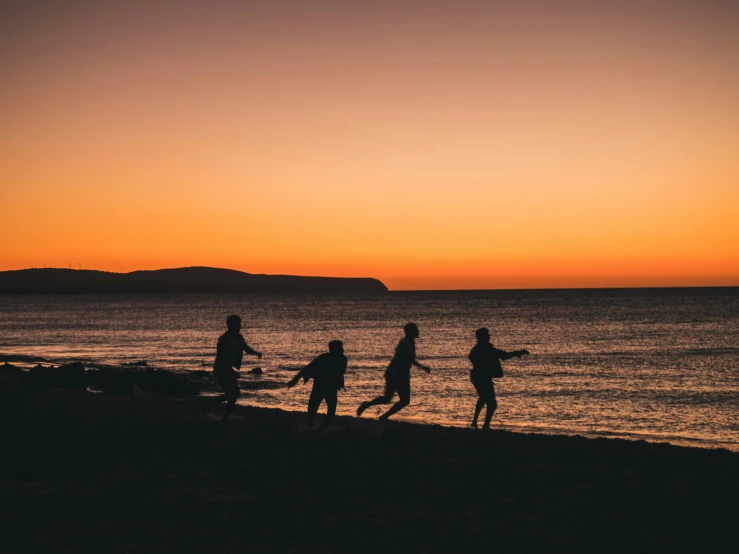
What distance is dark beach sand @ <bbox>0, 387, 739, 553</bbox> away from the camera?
282 inches

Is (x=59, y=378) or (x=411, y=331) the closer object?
(x=411, y=331)

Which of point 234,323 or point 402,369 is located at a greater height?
point 234,323

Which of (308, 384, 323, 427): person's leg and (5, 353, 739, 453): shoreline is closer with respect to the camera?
(308, 384, 323, 427): person's leg

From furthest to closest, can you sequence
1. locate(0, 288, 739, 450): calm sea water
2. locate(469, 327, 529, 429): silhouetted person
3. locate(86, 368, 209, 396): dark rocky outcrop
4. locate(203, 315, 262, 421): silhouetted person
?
locate(86, 368, 209, 396): dark rocky outcrop
locate(0, 288, 739, 450): calm sea water
locate(469, 327, 529, 429): silhouetted person
locate(203, 315, 262, 421): silhouetted person

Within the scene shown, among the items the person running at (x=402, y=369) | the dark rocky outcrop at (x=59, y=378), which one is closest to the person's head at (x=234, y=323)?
the person running at (x=402, y=369)

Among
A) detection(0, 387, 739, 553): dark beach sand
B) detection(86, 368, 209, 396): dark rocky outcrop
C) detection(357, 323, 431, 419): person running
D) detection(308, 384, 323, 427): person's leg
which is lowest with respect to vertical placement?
detection(86, 368, 209, 396): dark rocky outcrop

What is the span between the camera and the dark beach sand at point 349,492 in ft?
23.5

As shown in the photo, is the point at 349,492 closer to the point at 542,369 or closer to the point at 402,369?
the point at 402,369

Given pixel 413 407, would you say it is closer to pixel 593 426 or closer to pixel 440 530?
pixel 593 426

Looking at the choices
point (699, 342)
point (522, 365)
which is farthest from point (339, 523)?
point (699, 342)

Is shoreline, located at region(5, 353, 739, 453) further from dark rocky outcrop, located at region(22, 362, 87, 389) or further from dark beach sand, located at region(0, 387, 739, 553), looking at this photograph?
dark beach sand, located at region(0, 387, 739, 553)

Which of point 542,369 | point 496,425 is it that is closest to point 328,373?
point 496,425

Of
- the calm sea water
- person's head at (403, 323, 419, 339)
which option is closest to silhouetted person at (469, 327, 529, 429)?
person's head at (403, 323, 419, 339)

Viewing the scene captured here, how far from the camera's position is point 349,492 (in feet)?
29.5
